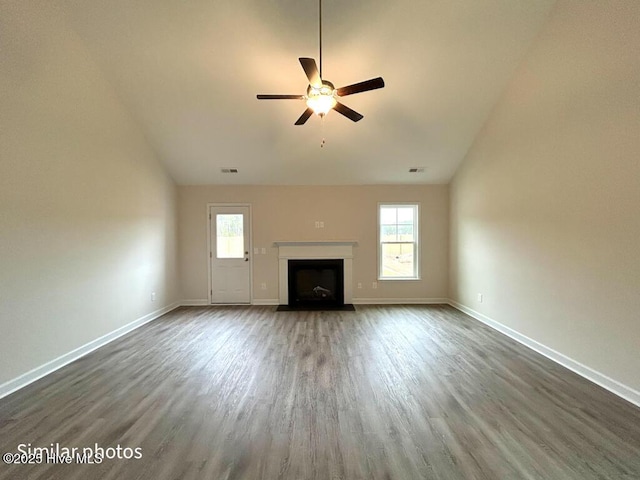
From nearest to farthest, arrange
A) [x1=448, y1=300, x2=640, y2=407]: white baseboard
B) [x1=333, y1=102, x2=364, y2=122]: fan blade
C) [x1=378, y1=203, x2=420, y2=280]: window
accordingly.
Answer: [x1=448, y1=300, x2=640, y2=407]: white baseboard, [x1=333, y1=102, x2=364, y2=122]: fan blade, [x1=378, y1=203, x2=420, y2=280]: window

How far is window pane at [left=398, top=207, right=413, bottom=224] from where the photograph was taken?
6.27m

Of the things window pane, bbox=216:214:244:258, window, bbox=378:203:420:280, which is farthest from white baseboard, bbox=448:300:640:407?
window pane, bbox=216:214:244:258

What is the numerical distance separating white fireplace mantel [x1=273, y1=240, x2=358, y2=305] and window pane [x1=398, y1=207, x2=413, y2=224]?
3.71ft

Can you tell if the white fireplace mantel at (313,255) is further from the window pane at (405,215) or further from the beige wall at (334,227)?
the window pane at (405,215)

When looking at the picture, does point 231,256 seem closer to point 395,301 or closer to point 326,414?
point 395,301

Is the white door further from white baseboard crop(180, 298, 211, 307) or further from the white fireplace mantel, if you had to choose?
the white fireplace mantel

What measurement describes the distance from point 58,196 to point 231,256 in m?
3.23

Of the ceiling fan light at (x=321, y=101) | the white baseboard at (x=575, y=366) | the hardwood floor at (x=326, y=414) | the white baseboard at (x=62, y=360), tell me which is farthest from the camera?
the ceiling fan light at (x=321, y=101)

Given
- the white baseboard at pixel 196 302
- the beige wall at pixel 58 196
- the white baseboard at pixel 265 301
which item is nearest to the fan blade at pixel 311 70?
the beige wall at pixel 58 196

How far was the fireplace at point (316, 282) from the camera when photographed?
612cm

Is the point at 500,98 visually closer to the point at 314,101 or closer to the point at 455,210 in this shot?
the point at 455,210

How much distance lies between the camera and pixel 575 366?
2.98m

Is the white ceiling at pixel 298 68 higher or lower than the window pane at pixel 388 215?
higher

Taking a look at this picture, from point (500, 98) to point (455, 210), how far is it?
2.19 meters
